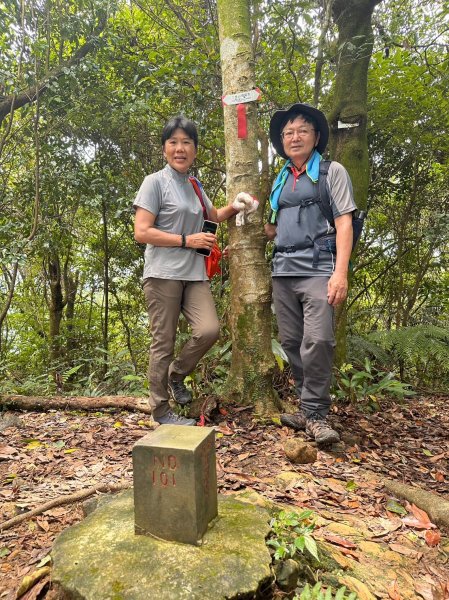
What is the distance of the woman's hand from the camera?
3787 millimetres

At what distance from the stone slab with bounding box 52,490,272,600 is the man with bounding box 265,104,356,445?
1.83 meters

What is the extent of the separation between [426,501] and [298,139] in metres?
2.99

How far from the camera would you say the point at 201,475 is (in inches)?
73.8

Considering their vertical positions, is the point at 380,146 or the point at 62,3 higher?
the point at 62,3

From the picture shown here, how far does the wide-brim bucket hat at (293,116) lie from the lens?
3.85 metres

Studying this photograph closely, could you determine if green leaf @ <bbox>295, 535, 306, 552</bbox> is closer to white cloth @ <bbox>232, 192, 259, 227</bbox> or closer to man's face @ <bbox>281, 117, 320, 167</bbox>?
white cloth @ <bbox>232, 192, 259, 227</bbox>

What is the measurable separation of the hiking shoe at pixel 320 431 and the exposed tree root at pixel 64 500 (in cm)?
162

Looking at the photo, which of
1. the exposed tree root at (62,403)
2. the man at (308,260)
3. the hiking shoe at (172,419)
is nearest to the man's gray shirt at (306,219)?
the man at (308,260)

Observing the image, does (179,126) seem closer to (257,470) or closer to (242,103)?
(242,103)

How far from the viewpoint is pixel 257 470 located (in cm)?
328

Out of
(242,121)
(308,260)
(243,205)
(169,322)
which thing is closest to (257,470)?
(169,322)

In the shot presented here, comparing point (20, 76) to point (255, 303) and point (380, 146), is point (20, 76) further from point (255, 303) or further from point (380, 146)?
point (380, 146)

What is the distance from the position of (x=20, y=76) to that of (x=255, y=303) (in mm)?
4852

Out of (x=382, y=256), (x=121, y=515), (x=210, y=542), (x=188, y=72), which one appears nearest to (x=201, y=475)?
(x=210, y=542)
